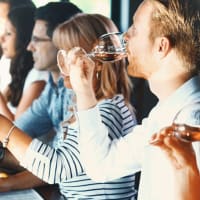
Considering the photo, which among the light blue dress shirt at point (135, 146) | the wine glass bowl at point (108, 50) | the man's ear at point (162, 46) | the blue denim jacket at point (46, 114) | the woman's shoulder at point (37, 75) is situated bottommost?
the blue denim jacket at point (46, 114)

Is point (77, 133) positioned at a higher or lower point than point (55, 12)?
lower

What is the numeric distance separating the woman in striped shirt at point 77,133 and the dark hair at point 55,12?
1.00 feet

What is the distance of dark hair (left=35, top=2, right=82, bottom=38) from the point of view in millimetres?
2066

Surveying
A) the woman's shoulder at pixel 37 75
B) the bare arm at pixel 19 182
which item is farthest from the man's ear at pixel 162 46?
the woman's shoulder at pixel 37 75

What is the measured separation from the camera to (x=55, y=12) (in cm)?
207

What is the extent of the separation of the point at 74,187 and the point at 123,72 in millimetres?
369

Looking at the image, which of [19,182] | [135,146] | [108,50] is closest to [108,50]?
[108,50]

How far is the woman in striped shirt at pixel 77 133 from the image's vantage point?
1.46 metres

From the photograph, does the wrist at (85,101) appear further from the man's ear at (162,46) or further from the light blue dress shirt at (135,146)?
the man's ear at (162,46)

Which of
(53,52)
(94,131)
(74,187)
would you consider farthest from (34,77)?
(94,131)

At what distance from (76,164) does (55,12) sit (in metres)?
0.77

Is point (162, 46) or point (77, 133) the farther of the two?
point (77, 133)

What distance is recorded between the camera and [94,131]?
4.25 ft

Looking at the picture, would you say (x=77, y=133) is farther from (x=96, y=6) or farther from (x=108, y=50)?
(x=96, y=6)
